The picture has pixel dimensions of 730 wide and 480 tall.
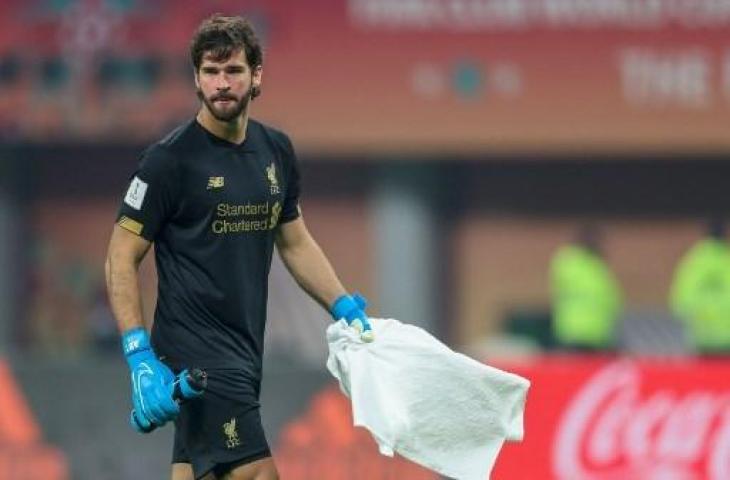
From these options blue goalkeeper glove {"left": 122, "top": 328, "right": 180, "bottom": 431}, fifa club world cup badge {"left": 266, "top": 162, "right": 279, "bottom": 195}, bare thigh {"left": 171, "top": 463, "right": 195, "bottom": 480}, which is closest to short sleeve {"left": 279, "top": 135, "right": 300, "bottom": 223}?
fifa club world cup badge {"left": 266, "top": 162, "right": 279, "bottom": 195}

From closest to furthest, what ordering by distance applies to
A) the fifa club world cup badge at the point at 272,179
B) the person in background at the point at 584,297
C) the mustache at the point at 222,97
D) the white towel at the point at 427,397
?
the mustache at the point at 222,97, the fifa club world cup badge at the point at 272,179, the white towel at the point at 427,397, the person in background at the point at 584,297

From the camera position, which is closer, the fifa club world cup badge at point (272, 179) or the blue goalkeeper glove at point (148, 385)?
the blue goalkeeper glove at point (148, 385)

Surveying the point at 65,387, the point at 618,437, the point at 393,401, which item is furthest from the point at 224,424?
the point at 65,387

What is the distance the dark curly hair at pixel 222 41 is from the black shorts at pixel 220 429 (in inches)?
37.1

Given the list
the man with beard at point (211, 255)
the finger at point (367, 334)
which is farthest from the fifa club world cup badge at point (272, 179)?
the finger at point (367, 334)

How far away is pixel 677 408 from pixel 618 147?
30.4 ft

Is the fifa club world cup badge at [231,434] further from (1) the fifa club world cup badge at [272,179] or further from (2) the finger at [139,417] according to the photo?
(1) the fifa club world cup badge at [272,179]

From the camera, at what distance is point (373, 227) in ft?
71.1

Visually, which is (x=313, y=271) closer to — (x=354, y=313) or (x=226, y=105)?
(x=354, y=313)

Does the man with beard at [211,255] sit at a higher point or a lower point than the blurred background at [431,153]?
higher

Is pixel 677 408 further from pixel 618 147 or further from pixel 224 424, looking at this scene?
pixel 618 147

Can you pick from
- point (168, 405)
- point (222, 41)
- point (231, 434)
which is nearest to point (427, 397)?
point (231, 434)

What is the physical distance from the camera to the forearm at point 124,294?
262 inches

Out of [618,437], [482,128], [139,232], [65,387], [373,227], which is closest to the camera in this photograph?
[139,232]
